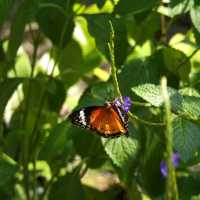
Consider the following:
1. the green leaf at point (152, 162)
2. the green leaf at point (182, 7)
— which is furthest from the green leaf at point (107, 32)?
the green leaf at point (152, 162)

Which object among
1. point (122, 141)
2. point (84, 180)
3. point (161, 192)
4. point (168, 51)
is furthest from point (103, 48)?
point (84, 180)

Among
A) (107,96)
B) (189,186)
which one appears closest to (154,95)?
(107,96)

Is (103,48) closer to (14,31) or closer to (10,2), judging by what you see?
(14,31)

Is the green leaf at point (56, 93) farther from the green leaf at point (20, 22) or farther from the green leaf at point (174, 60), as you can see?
the green leaf at point (174, 60)

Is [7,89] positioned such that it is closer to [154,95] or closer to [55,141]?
[55,141]

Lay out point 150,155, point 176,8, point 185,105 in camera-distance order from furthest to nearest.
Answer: point 150,155 → point 176,8 → point 185,105

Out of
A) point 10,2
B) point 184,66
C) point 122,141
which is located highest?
point 10,2
